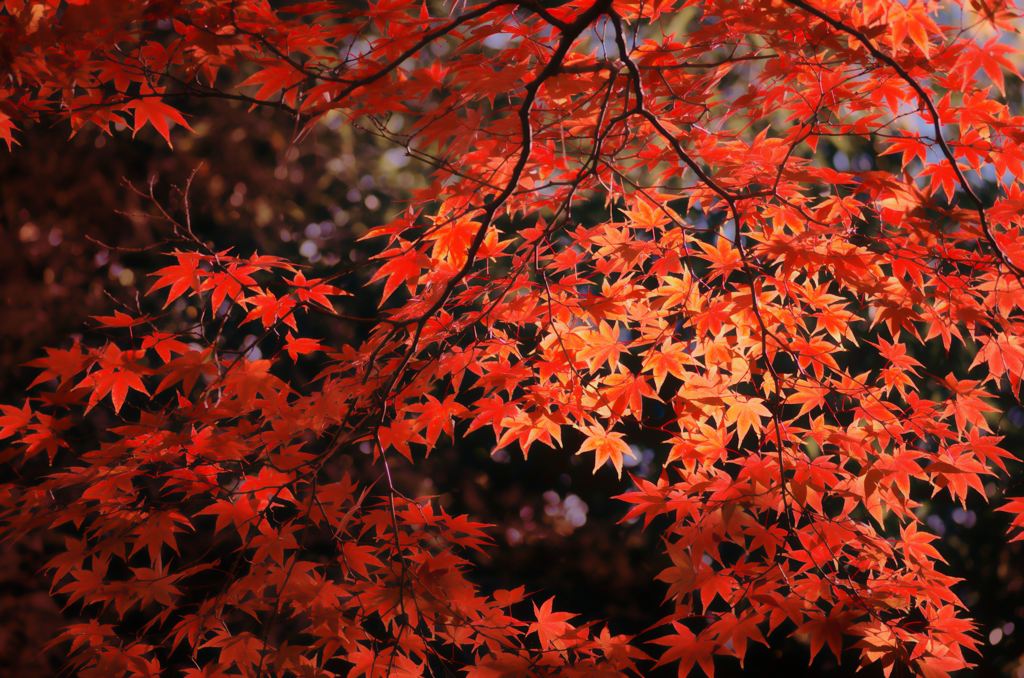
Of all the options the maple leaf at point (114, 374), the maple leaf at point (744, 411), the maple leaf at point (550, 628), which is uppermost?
the maple leaf at point (114, 374)

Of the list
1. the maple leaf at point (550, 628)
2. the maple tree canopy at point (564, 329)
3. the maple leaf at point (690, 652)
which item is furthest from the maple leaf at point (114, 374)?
the maple leaf at point (690, 652)

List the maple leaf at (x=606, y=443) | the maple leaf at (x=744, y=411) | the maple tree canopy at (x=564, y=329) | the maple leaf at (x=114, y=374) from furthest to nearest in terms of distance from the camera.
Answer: the maple leaf at (x=606, y=443)
the maple leaf at (x=744, y=411)
the maple leaf at (x=114, y=374)
the maple tree canopy at (x=564, y=329)

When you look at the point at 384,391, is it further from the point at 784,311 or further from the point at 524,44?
the point at 784,311

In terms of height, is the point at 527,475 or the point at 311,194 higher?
the point at 311,194

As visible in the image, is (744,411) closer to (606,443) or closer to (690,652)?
(606,443)

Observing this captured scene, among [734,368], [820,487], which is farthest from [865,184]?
[820,487]

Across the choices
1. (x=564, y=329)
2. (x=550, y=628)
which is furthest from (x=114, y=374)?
(x=550, y=628)

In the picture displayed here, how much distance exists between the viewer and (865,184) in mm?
1792

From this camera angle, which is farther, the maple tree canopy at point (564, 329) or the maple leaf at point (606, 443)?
the maple leaf at point (606, 443)

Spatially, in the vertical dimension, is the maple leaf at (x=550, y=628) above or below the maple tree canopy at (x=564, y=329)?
below

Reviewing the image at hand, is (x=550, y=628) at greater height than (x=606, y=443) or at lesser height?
lesser

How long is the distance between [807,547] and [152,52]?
1856mm

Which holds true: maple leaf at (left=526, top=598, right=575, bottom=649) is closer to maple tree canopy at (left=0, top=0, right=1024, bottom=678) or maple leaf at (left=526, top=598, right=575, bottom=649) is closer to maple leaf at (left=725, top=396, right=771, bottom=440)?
maple tree canopy at (left=0, top=0, right=1024, bottom=678)

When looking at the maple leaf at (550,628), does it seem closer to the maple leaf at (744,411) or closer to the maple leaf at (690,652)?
the maple leaf at (690,652)
